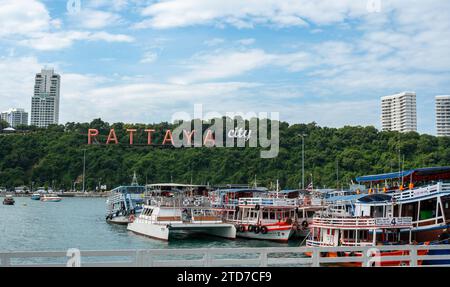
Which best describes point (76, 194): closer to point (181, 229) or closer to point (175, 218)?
point (175, 218)

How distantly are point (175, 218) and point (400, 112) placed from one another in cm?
6640

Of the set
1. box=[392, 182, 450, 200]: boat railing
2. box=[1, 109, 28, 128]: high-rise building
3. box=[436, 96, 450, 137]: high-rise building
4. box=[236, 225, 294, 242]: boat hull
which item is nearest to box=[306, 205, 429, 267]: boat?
box=[392, 182, 450, 200]: boat railing

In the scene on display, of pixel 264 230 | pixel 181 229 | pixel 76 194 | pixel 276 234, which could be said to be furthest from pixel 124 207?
pixel 76 194

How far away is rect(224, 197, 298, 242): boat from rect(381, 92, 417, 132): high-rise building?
5534 cm

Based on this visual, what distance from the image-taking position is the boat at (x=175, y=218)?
39.8m

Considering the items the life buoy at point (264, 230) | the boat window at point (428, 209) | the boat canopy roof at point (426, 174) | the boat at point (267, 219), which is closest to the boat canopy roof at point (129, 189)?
the boat at point (267, 219)

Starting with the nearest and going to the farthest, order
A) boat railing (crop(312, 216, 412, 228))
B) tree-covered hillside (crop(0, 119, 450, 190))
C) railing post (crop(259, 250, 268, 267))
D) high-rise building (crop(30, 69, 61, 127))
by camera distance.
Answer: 1. railing post (crop(259, 250, 268, 267))
2. boat railing (crop(312, 216, 412, 228))
3. tree-covered hillside (crop(0, 119, 450, 190))
4. high-rise building (crop(30, 69, 61, 127))

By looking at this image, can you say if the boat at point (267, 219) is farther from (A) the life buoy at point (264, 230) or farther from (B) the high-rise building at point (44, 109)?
(B) the high-rise building at point (44, 109)

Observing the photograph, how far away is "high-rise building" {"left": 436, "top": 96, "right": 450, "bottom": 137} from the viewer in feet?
213

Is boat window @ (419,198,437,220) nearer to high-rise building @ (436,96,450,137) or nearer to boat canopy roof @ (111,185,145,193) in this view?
high-rise building @ (436,96,450,137)

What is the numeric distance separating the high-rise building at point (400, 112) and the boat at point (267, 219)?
182 feet

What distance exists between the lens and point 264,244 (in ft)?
126

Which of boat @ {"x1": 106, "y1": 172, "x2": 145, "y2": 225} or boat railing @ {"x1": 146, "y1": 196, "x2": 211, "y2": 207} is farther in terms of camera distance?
boat @ {"x1": 106, "y1": 172, "x2": 145, "y2": 225}

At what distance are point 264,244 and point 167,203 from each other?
909cm
